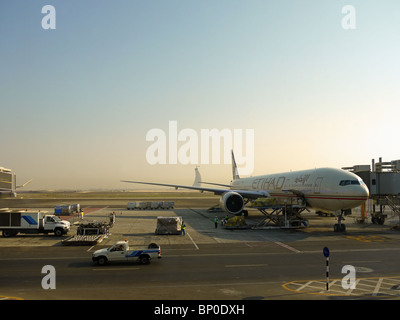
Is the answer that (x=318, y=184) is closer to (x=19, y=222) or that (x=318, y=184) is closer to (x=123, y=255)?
(x=123, y=255)

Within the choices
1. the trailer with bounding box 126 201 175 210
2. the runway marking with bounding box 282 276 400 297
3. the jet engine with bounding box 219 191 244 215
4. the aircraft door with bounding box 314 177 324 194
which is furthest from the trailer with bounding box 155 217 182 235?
the trailer with bounding box 126 201 175 210

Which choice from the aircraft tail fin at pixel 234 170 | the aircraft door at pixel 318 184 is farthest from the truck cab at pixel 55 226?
the aircraft tail fin at pixel 234 170

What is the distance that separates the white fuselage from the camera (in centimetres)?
3297

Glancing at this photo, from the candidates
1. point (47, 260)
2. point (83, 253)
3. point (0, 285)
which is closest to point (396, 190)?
point (83, 253)

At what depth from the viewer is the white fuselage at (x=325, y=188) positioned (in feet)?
108

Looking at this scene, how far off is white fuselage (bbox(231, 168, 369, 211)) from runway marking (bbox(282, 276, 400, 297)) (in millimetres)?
16291

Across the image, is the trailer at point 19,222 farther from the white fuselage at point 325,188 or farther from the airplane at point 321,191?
the white fuselage at point 325,188

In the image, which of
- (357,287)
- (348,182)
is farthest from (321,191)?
(357,287)

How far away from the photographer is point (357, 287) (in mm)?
15773

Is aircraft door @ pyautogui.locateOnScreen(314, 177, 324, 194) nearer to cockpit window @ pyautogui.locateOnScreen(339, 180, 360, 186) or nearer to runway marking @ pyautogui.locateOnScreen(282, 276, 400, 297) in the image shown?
cockpit window @ pyautogui.locateOnScreen(339, 180, 360, 186)
